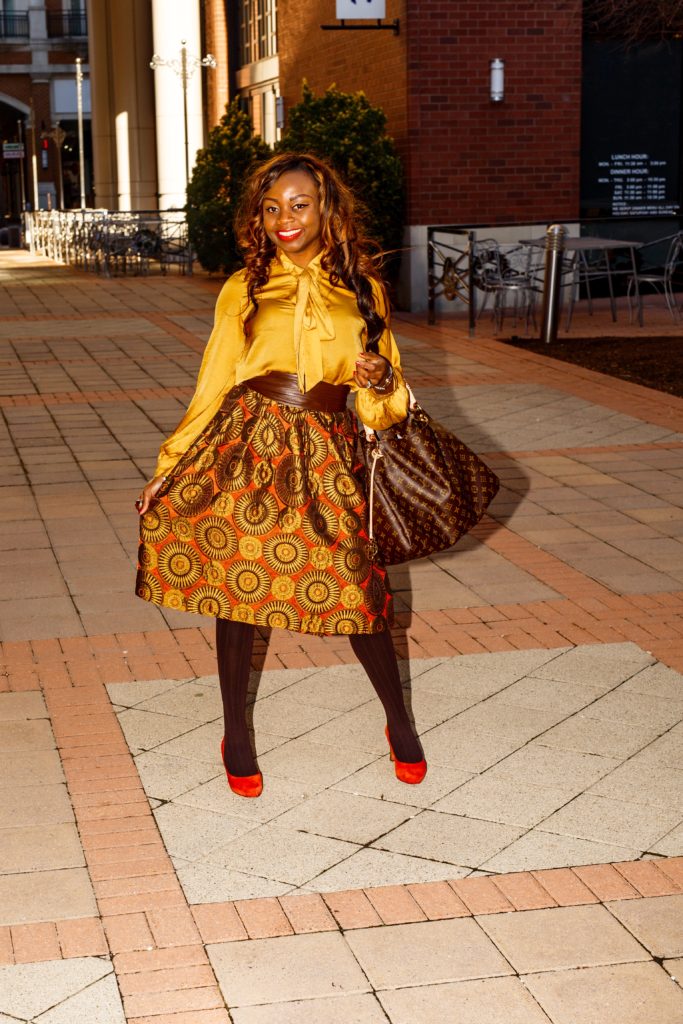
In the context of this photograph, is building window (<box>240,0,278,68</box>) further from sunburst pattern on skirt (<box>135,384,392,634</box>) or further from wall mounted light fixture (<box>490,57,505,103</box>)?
sunburst pattern on skirt (<box>135,384,392,634</box>)

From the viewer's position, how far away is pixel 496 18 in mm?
16688

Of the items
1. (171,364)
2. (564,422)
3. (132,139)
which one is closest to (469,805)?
(564,422)

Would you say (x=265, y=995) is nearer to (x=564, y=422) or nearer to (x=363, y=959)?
(x=363, y=959)

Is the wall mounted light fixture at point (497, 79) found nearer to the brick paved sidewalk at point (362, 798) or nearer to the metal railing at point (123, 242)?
the metal railing at point (123, 242)

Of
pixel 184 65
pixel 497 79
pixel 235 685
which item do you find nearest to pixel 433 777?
pixel 235 685

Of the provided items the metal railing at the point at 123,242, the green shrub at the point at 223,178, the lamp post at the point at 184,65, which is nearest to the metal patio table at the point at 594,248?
the green shrub at the point at 223,178

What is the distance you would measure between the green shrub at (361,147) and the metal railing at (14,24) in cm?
5362

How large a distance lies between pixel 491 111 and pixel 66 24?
5253cm

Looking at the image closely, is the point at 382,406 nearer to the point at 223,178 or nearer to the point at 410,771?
the point at 410,771

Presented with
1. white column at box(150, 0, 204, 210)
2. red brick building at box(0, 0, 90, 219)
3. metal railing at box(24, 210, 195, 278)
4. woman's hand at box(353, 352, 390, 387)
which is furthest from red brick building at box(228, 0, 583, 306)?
red brick building at box(0, 0, 90, 219)

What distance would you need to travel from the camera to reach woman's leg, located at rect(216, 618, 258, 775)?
3936 millimetres

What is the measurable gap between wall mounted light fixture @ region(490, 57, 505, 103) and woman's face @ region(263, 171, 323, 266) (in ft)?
44.8

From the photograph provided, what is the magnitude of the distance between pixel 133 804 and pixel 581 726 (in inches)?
55.9

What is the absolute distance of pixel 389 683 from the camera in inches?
157
